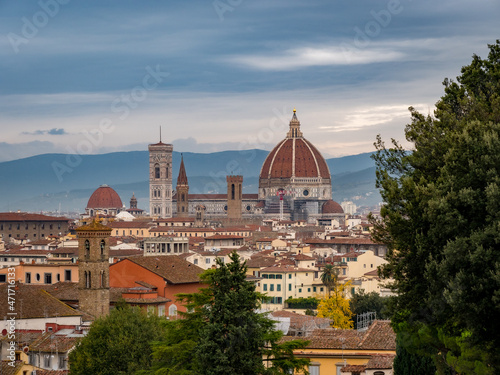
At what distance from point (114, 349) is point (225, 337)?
28.4 feet

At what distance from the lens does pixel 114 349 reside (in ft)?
91.1

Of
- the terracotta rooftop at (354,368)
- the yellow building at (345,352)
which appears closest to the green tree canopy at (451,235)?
the terracotta rooftop at (354,368)

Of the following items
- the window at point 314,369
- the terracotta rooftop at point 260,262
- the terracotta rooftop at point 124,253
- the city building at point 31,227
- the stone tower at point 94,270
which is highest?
the city building at point 31,227

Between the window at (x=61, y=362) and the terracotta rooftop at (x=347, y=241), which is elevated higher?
the terracotta rooftop at (x=347, y=241)

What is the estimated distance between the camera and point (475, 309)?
1578cm

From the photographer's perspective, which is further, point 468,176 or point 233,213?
point 233,213

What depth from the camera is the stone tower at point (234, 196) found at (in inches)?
7170

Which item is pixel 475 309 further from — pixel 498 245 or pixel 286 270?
pixel 286 270

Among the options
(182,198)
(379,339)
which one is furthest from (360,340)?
(182,198)

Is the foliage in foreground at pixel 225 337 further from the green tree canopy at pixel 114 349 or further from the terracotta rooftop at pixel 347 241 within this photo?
the terracotta rooftop at pixel 347 241

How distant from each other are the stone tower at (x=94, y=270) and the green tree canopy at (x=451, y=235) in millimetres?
20336

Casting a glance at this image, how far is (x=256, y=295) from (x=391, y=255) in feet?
9.07

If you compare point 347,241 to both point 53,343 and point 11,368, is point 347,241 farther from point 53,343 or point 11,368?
point 11,368

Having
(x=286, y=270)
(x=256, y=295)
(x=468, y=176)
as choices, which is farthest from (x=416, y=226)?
(x=286, y=270)
